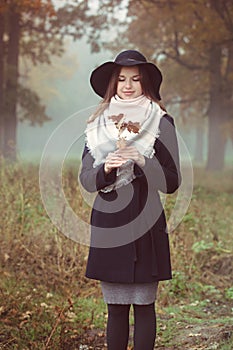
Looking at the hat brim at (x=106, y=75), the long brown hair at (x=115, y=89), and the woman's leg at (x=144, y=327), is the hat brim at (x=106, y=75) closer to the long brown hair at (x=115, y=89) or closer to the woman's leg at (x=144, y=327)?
the long brown hair at (x=115, y=89)

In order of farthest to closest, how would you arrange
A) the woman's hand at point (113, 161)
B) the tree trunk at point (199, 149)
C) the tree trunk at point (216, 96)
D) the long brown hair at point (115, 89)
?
the tree trunk at point (199, 149)
the tree trunk at point (216, 96)
the long brown hair at point (115, 89)
the woman's hand at point (113, 161)

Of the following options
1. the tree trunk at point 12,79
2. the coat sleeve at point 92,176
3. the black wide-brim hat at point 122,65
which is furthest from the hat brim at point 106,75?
the tree trunk at point 12,79

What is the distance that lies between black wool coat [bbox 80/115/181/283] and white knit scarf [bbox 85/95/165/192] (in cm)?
4

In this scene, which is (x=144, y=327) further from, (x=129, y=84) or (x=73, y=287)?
(x=73, y=287)

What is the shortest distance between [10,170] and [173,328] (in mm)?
3555

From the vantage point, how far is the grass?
4.16m

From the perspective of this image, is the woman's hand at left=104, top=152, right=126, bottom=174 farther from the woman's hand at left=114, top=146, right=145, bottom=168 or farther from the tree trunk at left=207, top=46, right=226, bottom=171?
the tree trunk at left=207, top=46, right=226, bottom=171

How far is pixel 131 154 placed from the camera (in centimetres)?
295

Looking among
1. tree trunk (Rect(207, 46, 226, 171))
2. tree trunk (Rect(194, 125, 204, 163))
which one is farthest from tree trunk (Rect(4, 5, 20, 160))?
tree trunk (Rect(194, 125, 204, 163))

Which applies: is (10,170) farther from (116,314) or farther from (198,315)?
(116,314)

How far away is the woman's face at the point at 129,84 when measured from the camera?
3.11 m

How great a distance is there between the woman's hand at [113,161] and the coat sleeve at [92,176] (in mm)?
40

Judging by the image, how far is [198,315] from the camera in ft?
16.1

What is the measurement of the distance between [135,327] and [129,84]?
119cm
